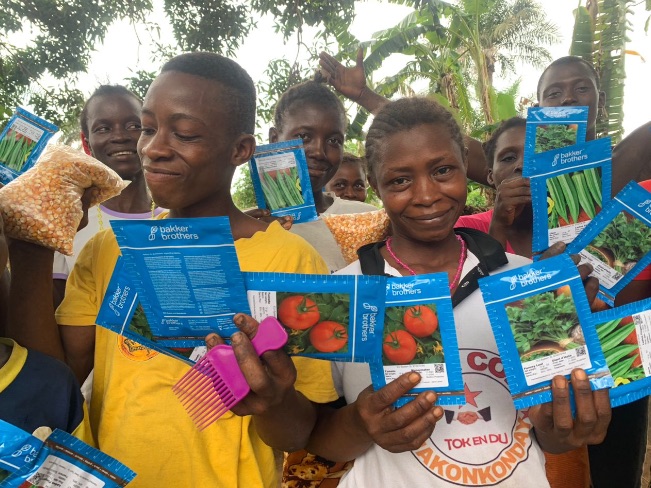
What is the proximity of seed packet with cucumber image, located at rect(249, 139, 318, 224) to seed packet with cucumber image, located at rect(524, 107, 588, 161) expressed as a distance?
78 centimetres

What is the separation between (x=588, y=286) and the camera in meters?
1.40

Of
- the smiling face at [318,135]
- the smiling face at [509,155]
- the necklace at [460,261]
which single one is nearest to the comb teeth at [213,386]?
the necklace at [460,261]

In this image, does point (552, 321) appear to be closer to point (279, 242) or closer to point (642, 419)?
point (279, 242)

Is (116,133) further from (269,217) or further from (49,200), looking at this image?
(49,200)

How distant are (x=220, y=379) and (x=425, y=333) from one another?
421mm

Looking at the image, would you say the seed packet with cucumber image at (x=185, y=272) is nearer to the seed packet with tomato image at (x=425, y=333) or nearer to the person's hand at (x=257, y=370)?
the person's hand at (x=257, y=370)

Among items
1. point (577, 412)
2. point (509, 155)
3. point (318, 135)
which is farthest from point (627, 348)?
point (318, 135)

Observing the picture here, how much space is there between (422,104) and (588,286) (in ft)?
2.33

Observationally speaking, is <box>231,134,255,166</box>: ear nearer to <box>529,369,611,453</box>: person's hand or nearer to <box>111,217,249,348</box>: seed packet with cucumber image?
<box>111,217,249,348</box>: seed packet with cucumber image

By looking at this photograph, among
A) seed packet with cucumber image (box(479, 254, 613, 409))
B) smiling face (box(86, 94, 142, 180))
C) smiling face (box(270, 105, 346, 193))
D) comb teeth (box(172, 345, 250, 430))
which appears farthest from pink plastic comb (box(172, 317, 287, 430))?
smiling face (box(86, 94, 142, 180))

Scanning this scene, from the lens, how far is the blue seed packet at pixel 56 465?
102cm

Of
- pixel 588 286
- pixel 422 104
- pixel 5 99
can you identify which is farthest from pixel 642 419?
pixel 5 99

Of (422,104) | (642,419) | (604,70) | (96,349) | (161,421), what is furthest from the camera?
(604,70)

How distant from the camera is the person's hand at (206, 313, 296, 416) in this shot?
3.54 feet
